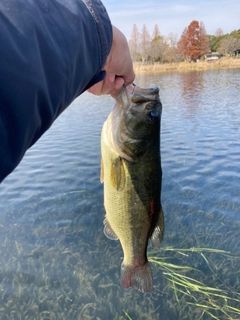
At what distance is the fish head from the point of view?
7.16 feet

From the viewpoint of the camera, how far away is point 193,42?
65.2 metres

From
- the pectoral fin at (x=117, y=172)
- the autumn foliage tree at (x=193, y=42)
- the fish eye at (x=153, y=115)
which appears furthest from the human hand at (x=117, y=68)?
the autumn foliage tree at (x=193, y=42)

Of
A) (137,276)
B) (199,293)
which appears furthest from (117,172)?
(199,293)

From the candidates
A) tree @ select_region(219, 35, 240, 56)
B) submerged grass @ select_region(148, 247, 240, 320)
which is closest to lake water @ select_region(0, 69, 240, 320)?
submerged grass @ select_region(148, 247, 240, 320)

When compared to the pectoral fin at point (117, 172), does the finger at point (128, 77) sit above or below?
above

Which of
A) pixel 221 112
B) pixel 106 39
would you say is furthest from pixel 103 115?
pixel 106 39

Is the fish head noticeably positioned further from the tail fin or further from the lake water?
the lake water

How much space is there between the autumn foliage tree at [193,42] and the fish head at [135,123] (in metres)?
65.8

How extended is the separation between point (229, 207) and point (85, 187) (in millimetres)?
3119

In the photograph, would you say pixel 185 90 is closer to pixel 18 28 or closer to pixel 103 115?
pixel 103 115

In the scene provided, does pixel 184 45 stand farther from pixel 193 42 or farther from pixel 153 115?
pixel 153 115

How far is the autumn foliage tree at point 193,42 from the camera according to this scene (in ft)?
210

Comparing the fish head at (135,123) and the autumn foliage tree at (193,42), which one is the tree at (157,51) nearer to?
the autumn foliage tree at (193,42)

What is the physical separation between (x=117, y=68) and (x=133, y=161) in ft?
2.16
